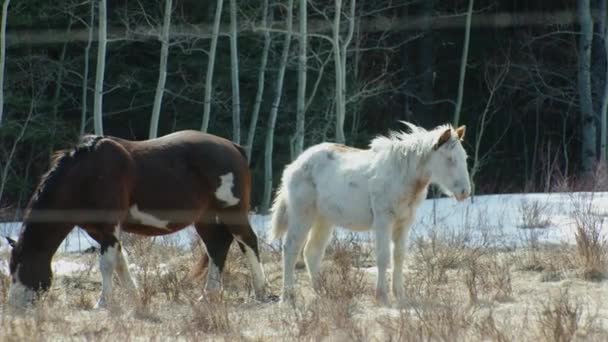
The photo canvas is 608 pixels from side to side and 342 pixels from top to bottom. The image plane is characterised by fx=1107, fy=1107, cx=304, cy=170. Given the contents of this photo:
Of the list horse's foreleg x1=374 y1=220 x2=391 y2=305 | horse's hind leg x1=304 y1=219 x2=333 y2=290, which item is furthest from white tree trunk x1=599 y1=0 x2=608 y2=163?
horse's foreleg x1=374 y1=220 x2=391 y2=305

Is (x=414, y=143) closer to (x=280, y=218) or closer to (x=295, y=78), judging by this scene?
(x=280, y=218)

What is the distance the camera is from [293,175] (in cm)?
1055

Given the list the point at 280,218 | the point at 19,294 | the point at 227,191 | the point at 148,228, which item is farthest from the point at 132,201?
the point at 280,218

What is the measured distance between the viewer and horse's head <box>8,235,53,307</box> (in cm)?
920

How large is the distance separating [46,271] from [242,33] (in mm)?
17282

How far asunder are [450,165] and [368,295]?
137cm

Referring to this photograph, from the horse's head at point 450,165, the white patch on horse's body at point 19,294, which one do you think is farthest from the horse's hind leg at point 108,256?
the horse's head at point 450,165

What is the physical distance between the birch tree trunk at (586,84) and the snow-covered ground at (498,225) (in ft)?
35.4

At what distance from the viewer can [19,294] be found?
30.2 feet

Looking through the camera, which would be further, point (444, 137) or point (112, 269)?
point (444, 137)

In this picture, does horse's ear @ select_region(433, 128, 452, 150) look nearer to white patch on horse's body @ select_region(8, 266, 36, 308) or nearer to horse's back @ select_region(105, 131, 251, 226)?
horse's back @ select_region(105, 131, 251, 226)

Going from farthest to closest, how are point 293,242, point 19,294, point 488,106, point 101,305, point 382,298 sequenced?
point 488,106, point 293,242, point 382,298, point 101,305, point 19,294

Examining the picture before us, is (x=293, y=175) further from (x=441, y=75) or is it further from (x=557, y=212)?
(x=441, y=75)

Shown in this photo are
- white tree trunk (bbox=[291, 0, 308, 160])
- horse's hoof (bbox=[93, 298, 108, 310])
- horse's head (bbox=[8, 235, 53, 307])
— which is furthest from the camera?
white tree trunk (bbox=[291, 0, 308, 160])
